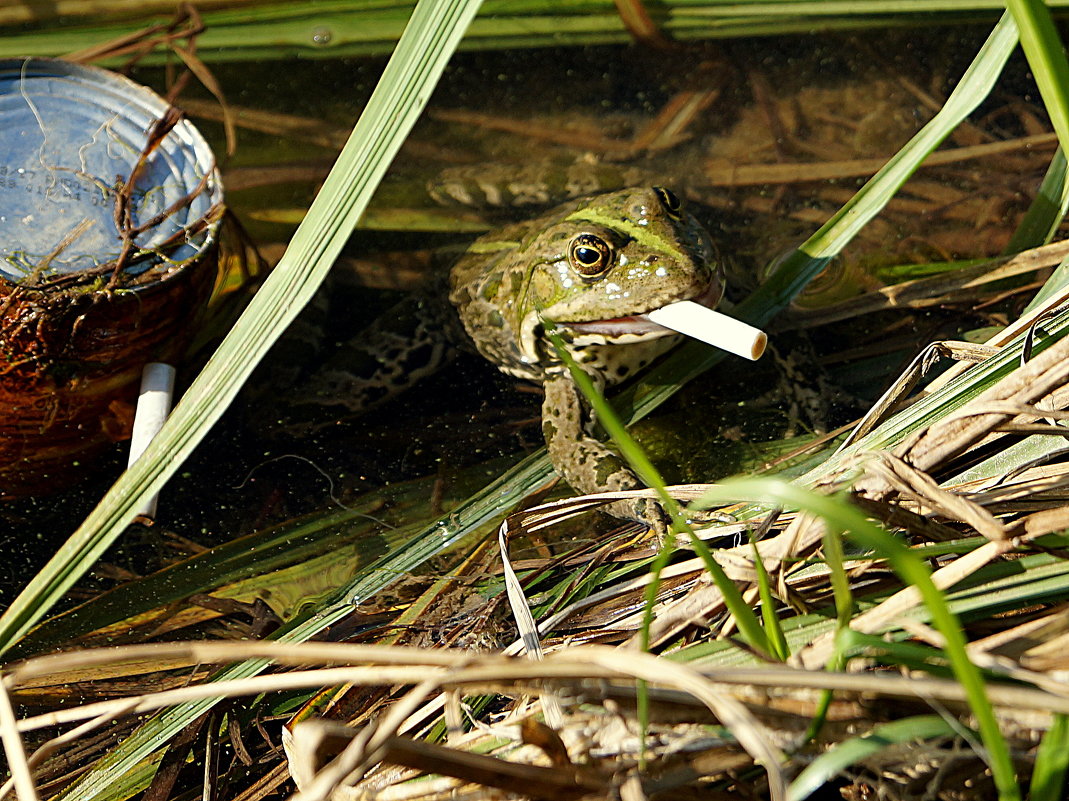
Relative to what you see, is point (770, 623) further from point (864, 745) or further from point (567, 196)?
point (567, 196)

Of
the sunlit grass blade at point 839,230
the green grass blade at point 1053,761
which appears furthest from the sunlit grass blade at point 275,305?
the green grass blade at point 1053,761

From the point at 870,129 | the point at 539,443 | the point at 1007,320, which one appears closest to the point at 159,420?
the point at 539,443

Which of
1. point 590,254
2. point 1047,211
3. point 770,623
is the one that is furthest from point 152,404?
point 1047,211

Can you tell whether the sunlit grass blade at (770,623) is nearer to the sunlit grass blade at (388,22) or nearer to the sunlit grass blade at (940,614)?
the sunlit grass blade at (940,614)

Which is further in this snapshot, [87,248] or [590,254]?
[590,254]

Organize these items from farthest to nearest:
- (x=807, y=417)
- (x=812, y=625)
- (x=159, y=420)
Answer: (x=807, y=417)
(x=159, y=420)
(x=812, y=625)

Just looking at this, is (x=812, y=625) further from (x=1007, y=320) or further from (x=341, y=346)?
A: (x=341, y=346)
